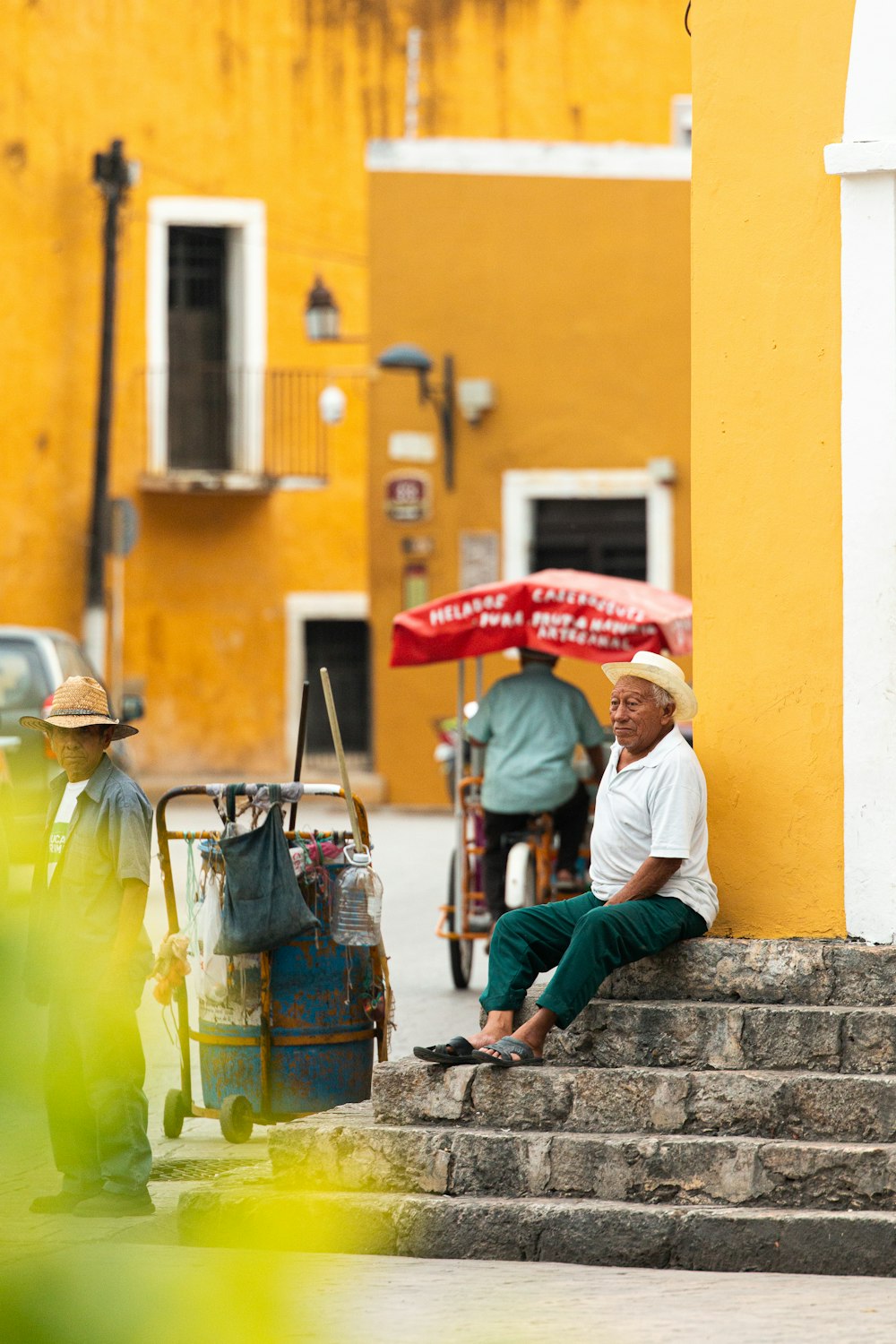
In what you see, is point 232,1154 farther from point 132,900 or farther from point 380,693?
point 380,693

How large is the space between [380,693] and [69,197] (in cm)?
713

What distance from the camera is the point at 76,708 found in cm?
589

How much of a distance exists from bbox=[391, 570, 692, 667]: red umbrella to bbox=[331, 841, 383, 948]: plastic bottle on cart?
3321 mm

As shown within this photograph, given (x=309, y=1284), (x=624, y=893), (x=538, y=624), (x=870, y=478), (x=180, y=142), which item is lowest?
(x=624, y=893)

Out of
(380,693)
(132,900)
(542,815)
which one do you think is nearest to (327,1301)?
(132,900)

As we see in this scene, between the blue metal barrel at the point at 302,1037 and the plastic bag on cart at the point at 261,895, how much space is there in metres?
0.16

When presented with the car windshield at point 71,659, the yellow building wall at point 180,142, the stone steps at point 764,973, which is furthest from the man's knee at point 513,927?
the yellow building wall at point 180,142

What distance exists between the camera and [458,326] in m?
21.6

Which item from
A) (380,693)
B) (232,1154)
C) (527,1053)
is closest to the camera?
(527,1053)

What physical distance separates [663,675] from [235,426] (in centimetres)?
1913

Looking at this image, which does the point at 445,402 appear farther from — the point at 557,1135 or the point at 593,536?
the point at 557,1135

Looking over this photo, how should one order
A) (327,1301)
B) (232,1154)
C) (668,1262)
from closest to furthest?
(327,1301), (668,1262), (232,1154)

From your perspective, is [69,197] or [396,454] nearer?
[396,454]

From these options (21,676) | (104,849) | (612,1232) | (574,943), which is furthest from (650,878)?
(21,676)
